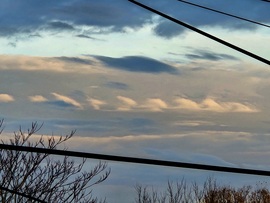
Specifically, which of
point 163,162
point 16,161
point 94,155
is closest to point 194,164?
point 163,162

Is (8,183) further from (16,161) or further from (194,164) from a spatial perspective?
(194,164)

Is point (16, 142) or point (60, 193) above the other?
point (16, 142)

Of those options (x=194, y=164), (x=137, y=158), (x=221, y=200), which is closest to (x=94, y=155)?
(x=137, y=158)

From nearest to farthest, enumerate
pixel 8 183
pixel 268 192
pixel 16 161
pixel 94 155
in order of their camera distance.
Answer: pixel 94 155 < pixel 8 183 < pixel 16 161 < pixel 268 192

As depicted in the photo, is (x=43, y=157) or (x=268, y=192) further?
(x=268, y=192)

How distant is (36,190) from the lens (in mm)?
24719

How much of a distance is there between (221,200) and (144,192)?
4.75m

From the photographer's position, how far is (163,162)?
3.87 meters

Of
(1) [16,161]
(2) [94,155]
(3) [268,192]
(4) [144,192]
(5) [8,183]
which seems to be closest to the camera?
(2) [94,155]

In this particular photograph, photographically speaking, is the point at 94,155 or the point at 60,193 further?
the point at 60,193

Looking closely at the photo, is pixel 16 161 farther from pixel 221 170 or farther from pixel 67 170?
pixel 221 170

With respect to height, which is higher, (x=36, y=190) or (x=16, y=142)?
(x=16, y=142)

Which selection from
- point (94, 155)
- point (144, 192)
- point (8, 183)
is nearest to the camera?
point (94, 155)

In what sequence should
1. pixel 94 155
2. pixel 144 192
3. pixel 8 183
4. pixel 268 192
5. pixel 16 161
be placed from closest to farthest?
pixel 94 155
pixel 8 183
pixel 16 161
pixel 144 192
pixel 268 192
